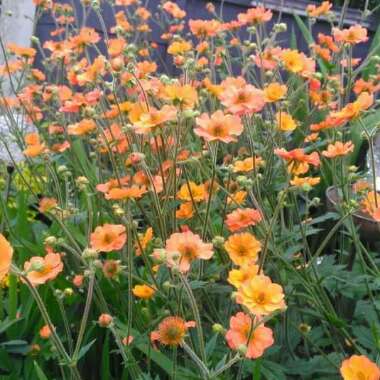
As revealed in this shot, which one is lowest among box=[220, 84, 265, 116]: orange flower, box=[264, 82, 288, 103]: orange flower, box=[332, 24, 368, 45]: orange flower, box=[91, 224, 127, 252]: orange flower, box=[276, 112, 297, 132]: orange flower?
box=[91, 224, 127, 252]: orange flower

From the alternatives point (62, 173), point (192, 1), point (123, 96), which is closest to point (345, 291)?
point (62, 173)

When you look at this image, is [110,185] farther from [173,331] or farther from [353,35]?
[353,35]

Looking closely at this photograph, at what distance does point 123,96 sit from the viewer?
7.94 feet

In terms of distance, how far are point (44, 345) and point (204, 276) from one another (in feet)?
1.41

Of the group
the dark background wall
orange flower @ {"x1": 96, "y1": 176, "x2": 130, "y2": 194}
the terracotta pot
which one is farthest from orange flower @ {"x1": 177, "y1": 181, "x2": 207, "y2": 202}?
the dark background wall

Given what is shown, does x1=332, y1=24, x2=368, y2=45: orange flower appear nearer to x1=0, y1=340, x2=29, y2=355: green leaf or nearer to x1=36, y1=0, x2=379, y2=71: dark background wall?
x1=0, y1=340, x2=29, y2=355: green leaf

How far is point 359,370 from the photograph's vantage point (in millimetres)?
871

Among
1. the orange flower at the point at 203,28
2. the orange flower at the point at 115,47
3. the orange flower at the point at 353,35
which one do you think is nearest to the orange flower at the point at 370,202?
the orange flower at the point at 353,35

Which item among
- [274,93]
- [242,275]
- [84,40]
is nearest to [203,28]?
[84,40]

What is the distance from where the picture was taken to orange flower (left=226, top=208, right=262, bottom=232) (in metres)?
1.16

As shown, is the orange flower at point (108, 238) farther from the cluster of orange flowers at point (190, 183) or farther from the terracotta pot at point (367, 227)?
the terracotta pot at point (367, 227)

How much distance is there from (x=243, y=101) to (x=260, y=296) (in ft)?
1.49

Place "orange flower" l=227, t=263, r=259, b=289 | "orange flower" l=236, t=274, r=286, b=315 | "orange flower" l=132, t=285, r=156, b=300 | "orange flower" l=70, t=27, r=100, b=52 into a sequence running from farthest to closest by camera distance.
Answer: "orange flower" l=70, t=27, r=100, b=52 < "orange flower" l=132, t=285, r=156, b=300 < "orange flower" l=227, t=263, r=259, b=289 < "orange flower" l=236, t=274, r=286, b=315

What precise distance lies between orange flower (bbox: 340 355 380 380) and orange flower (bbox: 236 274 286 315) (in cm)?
12
